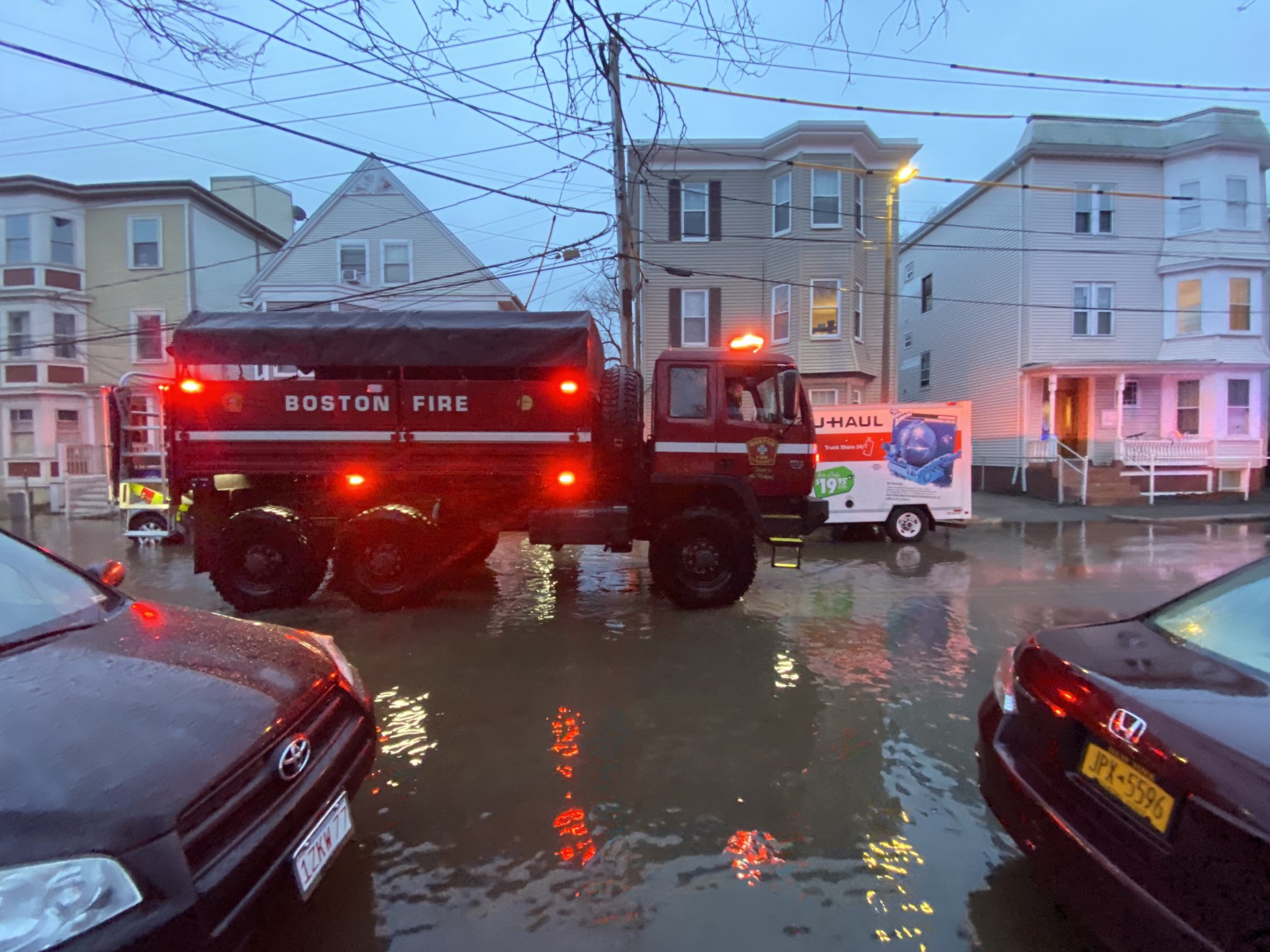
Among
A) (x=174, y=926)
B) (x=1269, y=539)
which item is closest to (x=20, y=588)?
(x=174, y=926)

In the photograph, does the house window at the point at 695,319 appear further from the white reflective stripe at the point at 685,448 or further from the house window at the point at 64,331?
the house window at the point at 64,331

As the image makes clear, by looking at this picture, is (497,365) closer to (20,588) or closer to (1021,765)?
(20,588)

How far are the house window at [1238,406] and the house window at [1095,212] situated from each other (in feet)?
17.8

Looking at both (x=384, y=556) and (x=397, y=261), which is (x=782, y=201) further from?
(x=384, y=556)

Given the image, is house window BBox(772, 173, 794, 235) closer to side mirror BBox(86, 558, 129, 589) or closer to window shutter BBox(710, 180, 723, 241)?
window shutter BBox(710, 180, 723, 241)

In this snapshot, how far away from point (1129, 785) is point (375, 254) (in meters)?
21.2

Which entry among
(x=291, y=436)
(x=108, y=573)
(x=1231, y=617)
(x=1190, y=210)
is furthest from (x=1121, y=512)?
(x=108, y=573)

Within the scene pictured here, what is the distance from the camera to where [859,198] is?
19188 mm

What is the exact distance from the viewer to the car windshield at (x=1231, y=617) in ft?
7.76

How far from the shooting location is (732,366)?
23.1ft

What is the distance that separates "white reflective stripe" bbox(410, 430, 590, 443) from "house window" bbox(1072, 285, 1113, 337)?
726 inches

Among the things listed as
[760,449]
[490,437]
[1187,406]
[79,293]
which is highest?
[79,293]

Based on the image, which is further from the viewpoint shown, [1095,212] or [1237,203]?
[1095,212]

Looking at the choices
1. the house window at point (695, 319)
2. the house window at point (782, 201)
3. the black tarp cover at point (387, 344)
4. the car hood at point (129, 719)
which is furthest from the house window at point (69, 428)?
the car hood at point (129, 719)
